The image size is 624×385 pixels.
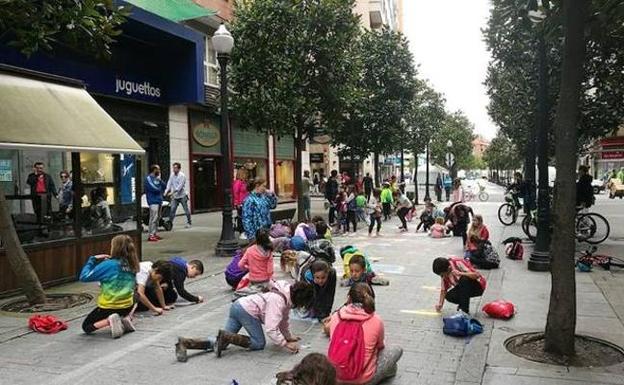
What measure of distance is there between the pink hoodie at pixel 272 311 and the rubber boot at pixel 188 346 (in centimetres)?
52

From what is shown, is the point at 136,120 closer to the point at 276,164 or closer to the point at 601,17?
the point at 276,164

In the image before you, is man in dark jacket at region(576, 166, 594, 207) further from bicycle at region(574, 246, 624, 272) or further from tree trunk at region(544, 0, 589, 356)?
tree trunk at region(544, 0, 589, 356)

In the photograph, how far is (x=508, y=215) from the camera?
62.8 feet

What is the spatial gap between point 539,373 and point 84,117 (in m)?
7.86

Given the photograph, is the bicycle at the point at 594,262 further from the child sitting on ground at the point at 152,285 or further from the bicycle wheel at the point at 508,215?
the bicycle wheel at the point at 508,215

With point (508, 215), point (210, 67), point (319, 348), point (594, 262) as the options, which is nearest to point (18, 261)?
point (319, 348)

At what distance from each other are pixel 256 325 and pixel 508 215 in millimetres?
15184

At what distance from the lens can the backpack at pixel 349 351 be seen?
4543 millimetres

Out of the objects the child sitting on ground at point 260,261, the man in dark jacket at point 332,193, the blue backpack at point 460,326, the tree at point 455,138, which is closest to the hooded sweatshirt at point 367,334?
the blue backpack at point 460,326

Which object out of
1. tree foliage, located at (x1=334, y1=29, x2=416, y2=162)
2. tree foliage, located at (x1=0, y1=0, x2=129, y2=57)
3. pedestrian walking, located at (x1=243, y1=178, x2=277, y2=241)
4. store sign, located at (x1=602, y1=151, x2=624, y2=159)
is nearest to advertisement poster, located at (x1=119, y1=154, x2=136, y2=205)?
pedestrian walking, located at (x1=243, y1=178, x2=277, y2=241)

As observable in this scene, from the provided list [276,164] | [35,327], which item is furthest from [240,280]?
[276,164]

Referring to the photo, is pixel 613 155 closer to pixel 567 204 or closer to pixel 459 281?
pixel 459 281

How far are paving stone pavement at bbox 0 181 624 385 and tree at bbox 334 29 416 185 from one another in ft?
48.8

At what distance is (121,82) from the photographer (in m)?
17.5
